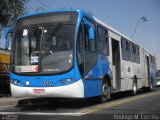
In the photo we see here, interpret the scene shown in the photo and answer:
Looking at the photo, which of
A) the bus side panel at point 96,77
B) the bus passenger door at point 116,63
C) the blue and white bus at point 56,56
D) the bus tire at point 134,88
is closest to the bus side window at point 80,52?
the blue and white bus at point 56,56

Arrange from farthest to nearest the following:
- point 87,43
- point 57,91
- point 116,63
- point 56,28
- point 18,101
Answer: point 116,63 < point 18,101 < point 87,43 < point 56,28 < point 57,91

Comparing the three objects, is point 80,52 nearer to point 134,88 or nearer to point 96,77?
point 96,77

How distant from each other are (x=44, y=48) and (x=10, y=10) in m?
8.48

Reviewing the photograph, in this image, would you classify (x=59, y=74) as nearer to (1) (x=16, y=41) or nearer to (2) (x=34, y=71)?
(2) (x=34, y=71)

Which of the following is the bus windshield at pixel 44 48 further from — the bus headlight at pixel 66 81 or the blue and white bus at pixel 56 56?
the bus headlight at pixel 66 81

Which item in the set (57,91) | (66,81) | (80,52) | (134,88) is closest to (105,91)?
(80,52)

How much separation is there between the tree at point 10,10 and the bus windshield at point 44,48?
7177mm

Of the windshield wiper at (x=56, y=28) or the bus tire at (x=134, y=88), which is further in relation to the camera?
the bus tire at (x=134, y=88)

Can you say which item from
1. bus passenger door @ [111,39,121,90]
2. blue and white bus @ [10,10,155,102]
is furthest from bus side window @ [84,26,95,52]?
bus passenger door @ [111,39,121,90]

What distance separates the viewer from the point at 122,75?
18594 millimetres

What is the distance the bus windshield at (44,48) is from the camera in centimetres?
1215

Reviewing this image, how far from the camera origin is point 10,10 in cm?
2014

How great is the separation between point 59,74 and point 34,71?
2.98 feet

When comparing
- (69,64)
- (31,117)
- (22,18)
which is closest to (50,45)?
(69,64)
